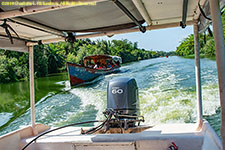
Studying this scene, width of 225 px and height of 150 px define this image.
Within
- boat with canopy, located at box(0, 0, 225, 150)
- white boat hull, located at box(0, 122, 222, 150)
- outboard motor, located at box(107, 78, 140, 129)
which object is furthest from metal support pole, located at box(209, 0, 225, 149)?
outboard motor, located at box(107, 78, 140, 129)

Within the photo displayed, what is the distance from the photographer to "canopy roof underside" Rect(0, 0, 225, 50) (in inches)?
45.6

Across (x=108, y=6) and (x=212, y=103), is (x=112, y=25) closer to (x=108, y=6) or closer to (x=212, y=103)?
(x=108, y=6)

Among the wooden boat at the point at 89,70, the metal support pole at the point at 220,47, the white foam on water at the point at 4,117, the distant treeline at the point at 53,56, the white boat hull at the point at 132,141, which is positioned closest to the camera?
the metal support pole at the point at 220,47

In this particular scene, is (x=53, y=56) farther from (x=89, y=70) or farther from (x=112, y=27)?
(x=112, y=27)

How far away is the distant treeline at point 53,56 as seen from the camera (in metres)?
17.5

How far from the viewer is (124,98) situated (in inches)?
74.9

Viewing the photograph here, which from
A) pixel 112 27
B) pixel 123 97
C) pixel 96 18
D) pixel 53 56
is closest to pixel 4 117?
pixel 123 97

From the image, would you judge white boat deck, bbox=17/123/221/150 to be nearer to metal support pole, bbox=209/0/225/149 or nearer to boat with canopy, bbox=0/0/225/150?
boat with canopy, bbox=0/0/225/150

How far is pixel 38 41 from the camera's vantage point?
6.05ft

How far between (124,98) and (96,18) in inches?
32.5

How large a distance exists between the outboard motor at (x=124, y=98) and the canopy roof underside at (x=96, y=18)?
570mm

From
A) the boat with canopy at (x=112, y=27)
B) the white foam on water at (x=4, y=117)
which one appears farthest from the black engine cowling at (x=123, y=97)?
the white foam on water at (x=4, y=117)

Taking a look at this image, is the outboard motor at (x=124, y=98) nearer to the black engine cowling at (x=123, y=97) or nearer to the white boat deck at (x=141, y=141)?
the black engine cowling at (x=123, y=97)

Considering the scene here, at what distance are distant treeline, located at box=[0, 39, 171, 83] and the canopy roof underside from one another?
9.01 m
